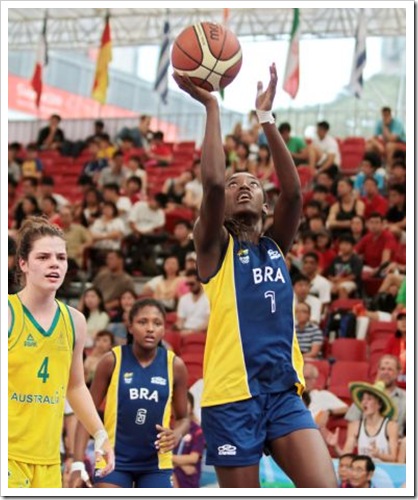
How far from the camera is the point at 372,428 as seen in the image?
32.3 ft

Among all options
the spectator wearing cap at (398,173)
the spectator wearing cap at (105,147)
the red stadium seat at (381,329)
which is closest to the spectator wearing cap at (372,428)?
the red stadium seat at (381,329)

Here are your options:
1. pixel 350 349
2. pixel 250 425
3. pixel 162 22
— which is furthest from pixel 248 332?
pixel 162 22

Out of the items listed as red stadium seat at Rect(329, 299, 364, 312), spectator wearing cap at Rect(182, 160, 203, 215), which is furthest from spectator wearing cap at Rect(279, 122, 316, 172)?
red stadium seat at Rect(329, 299, 364, 312)

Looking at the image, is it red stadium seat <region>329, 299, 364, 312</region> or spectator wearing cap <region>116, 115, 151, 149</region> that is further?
spectator wearing cap <region>116, 115, 151, 149</region>

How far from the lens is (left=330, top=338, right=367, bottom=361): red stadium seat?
1215 centimetres

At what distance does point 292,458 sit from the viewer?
5203 mm

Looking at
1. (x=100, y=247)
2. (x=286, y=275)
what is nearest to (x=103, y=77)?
(x=100, y=247)

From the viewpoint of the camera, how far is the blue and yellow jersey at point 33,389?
17.9ft

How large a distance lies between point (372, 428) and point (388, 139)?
349 inches

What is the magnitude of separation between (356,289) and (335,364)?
73.9 inches

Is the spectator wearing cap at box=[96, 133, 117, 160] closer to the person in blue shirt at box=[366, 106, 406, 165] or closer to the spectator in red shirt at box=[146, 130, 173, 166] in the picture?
the spectator in red shirt at box=[146, 130, 173, 166]

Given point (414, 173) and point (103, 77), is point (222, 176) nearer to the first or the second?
point (414, 173)

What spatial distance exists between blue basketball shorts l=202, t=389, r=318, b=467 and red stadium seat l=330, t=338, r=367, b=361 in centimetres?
687

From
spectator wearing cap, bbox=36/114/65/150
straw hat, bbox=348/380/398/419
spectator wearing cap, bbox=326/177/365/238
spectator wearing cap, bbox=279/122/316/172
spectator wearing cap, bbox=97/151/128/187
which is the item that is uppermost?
spectator wearing cap, bbox=36/114/65/150
